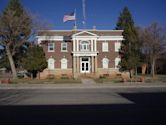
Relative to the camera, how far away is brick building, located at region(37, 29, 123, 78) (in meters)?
51.9

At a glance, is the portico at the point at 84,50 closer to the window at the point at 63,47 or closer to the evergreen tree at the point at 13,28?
A: the window at the point at 63,47

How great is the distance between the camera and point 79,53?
5109 centimetres

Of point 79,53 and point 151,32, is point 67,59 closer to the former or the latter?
point 79,53

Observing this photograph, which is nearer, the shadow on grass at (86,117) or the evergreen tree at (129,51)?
the shadow on grass at (86,117)

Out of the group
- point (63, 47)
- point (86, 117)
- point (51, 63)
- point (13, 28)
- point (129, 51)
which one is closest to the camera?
point (86, 117)

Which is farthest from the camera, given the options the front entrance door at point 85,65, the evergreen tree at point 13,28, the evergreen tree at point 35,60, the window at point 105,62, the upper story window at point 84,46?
the window at point 105,62

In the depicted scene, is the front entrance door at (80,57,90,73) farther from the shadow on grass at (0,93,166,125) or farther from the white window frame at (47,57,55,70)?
the shadow on grass at (0,93,166,125)

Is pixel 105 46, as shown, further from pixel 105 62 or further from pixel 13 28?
pixel 13 28

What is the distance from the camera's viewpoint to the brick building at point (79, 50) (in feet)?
170

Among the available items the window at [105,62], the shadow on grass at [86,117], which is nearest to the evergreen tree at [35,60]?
the window at [105,62]

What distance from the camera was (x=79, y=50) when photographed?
5175cm

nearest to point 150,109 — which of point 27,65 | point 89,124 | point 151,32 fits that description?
point 89,124

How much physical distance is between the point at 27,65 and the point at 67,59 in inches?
356

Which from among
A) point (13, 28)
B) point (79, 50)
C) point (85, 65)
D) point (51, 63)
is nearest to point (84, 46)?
point (79, 50)
